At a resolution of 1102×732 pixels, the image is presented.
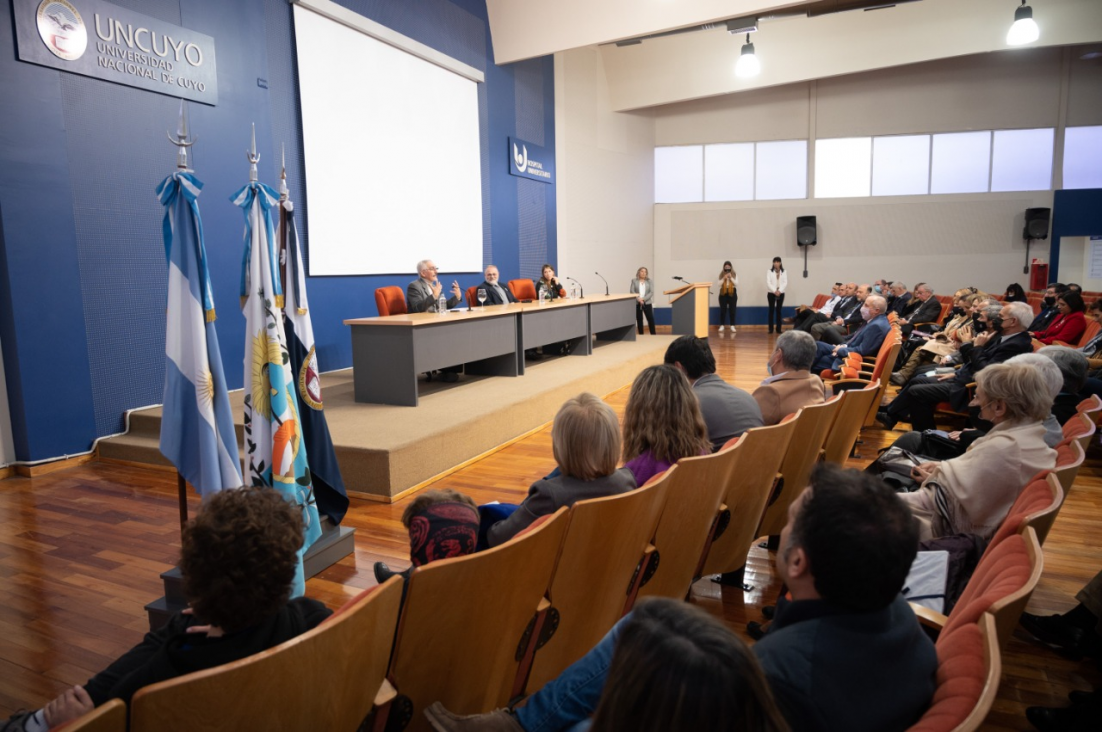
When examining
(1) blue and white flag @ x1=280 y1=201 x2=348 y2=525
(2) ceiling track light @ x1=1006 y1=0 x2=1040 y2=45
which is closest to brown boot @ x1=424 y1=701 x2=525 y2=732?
(1) blue and white flag @ x1=280 y1=201 x2=348 y2=525

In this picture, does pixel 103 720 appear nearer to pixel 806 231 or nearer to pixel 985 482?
pixel 985 482

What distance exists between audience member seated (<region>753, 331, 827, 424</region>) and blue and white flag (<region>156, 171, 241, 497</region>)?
8.14 ft

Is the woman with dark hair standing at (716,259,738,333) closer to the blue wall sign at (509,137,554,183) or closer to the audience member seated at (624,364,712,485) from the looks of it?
the blue wall sign at (509,137,554,183)

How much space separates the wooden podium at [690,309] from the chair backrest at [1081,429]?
7.83 metres

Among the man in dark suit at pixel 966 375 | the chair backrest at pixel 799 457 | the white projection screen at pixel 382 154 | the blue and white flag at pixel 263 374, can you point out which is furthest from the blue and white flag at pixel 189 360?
the white projection screen at pixel 382 154

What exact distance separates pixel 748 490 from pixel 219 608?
1.83 m

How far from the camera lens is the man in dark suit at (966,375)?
15.6ft

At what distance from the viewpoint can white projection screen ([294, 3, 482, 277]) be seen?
23.2 feet

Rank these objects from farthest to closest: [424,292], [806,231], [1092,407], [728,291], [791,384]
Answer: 1. [728,291]
2. [806,231]
3. [424,292]
4. [791,384]
5. [1092,407]

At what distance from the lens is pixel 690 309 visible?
1071 centimetres

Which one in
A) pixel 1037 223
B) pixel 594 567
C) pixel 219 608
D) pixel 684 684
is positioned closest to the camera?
pixel 684 684

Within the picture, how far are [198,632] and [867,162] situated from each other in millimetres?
14832

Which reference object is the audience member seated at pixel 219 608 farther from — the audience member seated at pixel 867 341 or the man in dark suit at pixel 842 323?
the man in dark suit at pixel 842 323

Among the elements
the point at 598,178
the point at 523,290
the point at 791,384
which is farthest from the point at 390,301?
the point at 598,178
